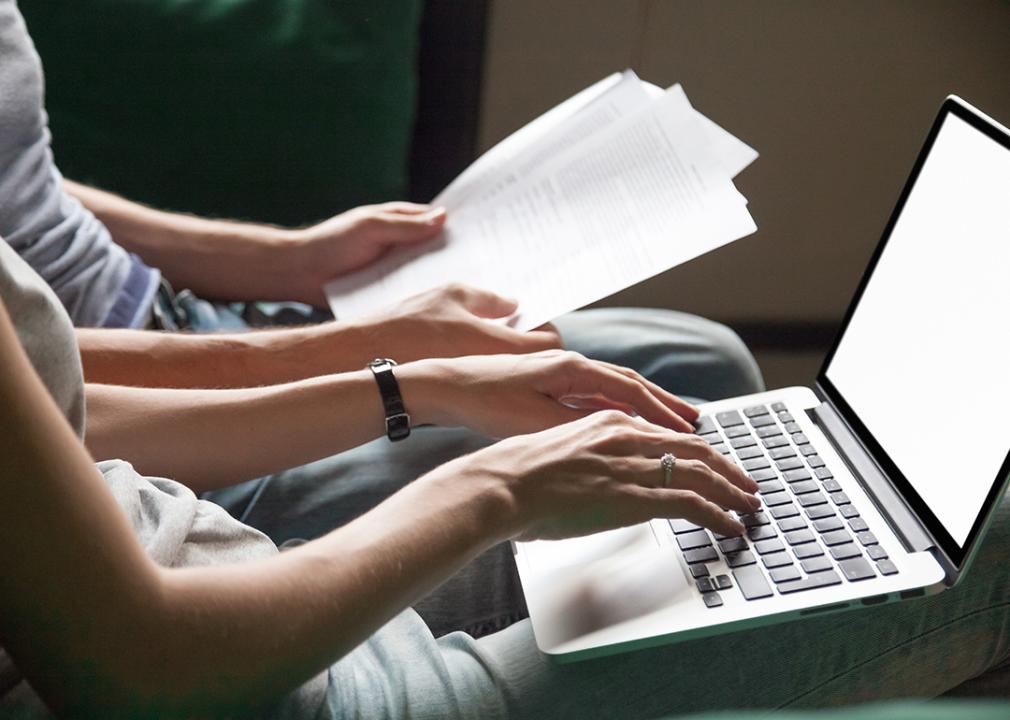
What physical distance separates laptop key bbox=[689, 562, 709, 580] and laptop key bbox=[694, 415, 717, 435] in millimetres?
184

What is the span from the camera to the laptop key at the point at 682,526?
0.79m

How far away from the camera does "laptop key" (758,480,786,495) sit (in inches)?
32.2

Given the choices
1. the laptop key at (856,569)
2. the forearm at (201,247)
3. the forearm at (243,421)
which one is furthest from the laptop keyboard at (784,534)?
the forearm at (201,247)

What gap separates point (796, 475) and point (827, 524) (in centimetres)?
7

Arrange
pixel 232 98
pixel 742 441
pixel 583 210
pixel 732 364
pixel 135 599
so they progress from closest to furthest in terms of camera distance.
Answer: pixel 135 599 → pixel 742 441 → pixel 583 210 → pixel 732 364 → pixel 232 98

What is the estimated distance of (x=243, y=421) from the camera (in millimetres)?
854

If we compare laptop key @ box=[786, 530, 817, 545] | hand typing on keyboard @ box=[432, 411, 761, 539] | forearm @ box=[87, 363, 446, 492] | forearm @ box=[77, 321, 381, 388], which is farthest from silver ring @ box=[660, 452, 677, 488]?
forearm @ box=[77, 321, 381, 388]

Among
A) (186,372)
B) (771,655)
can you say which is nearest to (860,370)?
(771,655)

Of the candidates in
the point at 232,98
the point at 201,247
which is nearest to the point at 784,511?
the point at 201,247

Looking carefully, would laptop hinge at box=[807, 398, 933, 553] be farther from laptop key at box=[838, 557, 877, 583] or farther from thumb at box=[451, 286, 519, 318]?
thumb at box=[451, 286, 519, 318]

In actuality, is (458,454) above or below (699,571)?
below

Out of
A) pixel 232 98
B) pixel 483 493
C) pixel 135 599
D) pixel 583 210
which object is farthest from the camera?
pixel 232 98

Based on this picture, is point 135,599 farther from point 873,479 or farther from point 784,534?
point 873,479

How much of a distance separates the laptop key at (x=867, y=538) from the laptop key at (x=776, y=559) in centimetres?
6
